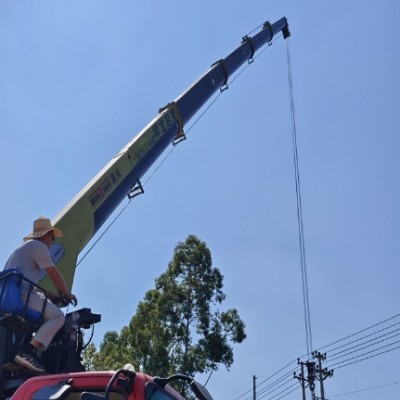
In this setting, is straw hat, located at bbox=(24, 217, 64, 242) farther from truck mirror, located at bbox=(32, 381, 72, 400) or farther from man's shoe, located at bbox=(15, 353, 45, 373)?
truck mirror, located at bbox=(32, 381, 72, 400)

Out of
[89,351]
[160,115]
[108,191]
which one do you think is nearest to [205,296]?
[89,351]

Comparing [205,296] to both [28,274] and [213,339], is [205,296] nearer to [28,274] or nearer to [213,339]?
[213,339]

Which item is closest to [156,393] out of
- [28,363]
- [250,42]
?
[28,363]

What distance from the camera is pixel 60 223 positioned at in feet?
25.0

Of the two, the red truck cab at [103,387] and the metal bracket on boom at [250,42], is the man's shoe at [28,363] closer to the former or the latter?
the red truck cab at [103,387]

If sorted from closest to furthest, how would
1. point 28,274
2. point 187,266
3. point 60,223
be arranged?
point 28,274, point 60,223, point 187,266

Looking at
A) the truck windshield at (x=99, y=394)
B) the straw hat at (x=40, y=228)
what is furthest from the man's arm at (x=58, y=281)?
the truck windshield at (x=99, y=394)

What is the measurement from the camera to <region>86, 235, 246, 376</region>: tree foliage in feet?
59.0

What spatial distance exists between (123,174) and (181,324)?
33.3 feet

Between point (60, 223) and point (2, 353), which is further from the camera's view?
point (60, 223)

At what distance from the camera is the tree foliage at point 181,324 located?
18.0 meters

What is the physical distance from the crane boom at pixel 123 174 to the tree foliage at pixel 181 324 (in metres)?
7.34

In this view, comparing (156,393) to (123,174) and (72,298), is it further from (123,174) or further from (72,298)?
(123,174)

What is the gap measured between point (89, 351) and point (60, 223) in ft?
51.4
